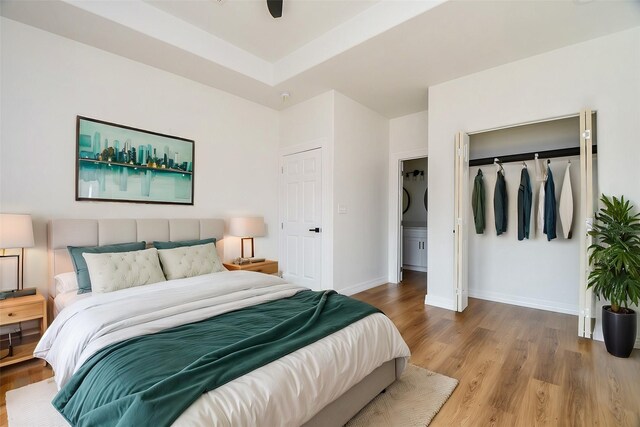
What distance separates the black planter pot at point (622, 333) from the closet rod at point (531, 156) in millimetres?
1605

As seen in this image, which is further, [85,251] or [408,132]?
[408,132]

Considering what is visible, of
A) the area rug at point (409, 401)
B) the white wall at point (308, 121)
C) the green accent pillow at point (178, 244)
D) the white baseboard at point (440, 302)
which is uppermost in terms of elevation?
the white wall at point (308, 121)

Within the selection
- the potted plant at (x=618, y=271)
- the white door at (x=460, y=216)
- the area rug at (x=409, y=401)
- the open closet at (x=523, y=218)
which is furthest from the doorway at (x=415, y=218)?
the area rug at (x=409, y=401)

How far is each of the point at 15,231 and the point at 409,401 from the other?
311 centimetres

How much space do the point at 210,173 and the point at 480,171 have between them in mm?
3678

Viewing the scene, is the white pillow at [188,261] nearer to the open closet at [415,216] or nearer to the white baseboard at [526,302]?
the white baseboard at [526,302]

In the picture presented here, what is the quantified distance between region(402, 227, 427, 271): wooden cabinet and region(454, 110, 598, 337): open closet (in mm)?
1670

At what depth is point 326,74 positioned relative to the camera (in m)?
3.59

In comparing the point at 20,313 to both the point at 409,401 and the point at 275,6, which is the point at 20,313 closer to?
the point at 409,401

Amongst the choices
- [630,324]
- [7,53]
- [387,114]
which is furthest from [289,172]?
[630,324]

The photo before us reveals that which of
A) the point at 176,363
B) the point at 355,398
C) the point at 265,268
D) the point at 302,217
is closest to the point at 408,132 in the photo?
the point at 302,217

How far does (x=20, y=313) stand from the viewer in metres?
2.21

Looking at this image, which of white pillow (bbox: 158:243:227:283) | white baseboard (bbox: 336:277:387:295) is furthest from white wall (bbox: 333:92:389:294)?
white pillow (bbox: 158:243:227:283)

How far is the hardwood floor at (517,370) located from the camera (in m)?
1.76
